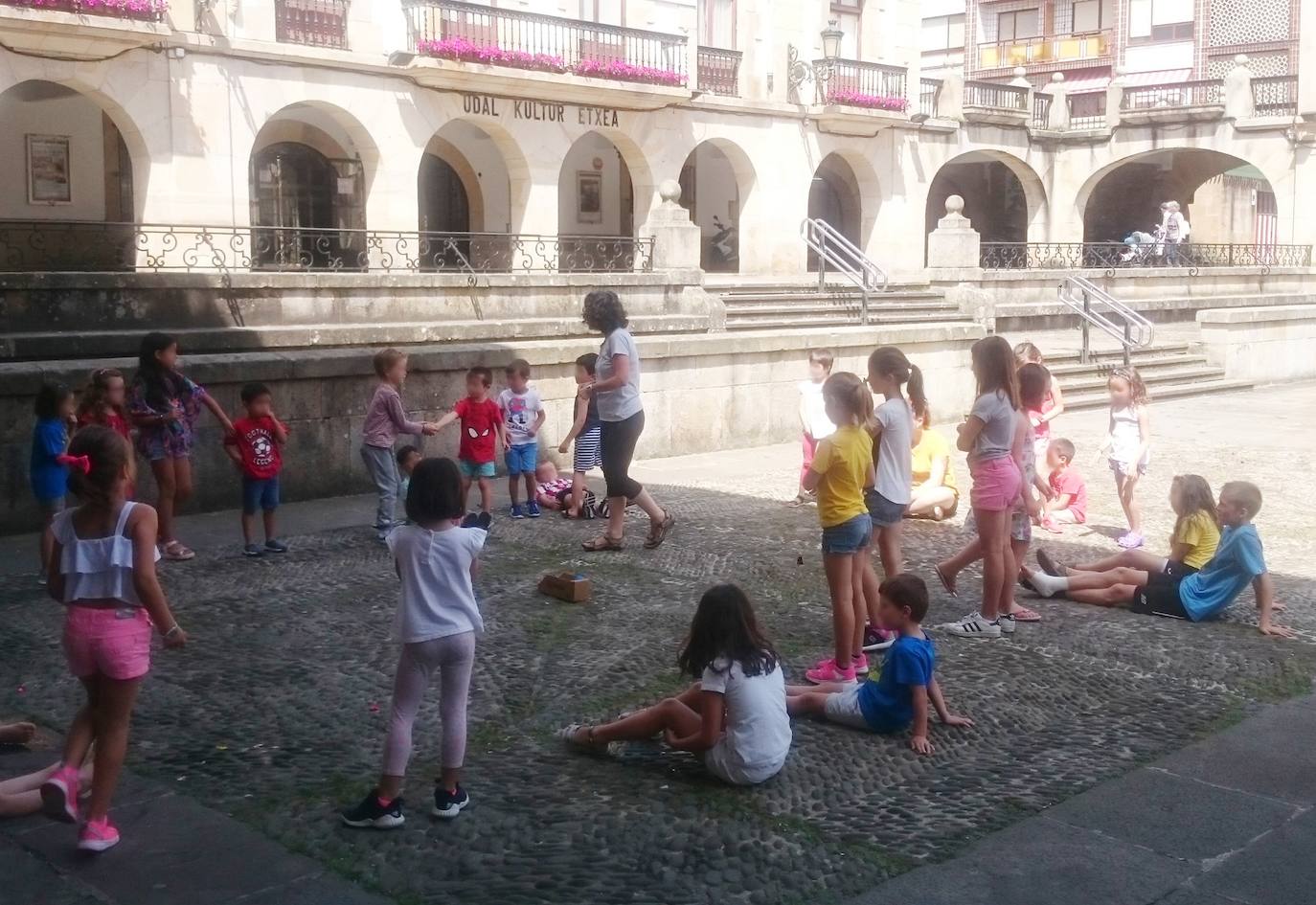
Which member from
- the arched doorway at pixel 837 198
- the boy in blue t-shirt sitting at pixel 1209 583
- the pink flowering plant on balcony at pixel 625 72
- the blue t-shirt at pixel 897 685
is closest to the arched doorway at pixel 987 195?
the arched doorway at pixel 837 198

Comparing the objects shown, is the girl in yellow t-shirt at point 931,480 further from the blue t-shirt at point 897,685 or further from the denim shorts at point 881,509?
the blue t-shirt at point 897,685

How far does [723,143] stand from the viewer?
27.8 meters

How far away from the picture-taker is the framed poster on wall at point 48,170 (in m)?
21.3

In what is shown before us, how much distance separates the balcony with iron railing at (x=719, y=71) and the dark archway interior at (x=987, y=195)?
12046mm

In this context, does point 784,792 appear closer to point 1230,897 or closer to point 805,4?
point 1230,897

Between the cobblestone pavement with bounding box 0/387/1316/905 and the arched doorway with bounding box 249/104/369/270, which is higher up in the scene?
the arched doorway with bounding box 249/104/369/270

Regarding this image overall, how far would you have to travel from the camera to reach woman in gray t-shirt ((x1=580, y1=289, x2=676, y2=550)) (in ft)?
29.1

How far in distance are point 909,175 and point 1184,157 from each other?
33.7 ft

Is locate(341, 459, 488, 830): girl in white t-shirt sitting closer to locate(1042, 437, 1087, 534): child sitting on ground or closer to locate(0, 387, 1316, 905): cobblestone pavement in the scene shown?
locate(0, 387, 1316, 905): cobblestone pavement

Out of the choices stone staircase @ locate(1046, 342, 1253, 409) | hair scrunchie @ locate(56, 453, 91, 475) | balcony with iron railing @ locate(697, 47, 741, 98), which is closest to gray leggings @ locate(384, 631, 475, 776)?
hair scrunchie @ locate(56, 453, 91, 475)

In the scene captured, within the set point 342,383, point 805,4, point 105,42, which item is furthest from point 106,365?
point 805,4

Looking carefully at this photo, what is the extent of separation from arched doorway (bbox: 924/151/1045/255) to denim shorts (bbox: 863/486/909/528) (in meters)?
31.9

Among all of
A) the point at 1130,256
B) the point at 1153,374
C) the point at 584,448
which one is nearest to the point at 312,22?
the point at 1153,374

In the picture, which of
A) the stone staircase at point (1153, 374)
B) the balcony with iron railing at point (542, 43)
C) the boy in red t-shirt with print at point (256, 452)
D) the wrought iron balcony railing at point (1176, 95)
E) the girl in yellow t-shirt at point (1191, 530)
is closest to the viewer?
the girl in yellow t-shirt at point (1191, 530)
